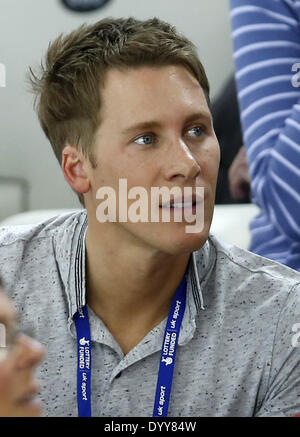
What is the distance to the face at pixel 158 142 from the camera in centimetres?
73

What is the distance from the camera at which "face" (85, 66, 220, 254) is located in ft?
2.39

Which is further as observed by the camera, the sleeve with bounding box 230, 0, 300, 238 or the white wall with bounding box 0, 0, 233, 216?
the white wall with bounding box 0, 0, 233, 216

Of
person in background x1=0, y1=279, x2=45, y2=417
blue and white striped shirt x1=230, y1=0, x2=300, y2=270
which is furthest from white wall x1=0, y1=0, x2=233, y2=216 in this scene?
person in background x1=0, y1=279, x2=45, y2=417

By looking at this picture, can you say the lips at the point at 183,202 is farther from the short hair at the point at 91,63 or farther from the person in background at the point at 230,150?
the person in background at the point at 230,150

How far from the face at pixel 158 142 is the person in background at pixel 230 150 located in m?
0.56

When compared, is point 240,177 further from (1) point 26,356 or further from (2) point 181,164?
(1) point 26,356

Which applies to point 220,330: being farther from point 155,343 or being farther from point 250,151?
point 250,151

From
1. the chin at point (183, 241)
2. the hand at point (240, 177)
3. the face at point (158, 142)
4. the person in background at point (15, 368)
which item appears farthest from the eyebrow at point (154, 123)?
the hand at point (240, 177)

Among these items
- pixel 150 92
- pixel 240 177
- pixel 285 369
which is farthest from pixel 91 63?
pixel 240 177

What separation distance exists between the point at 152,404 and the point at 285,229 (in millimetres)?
283

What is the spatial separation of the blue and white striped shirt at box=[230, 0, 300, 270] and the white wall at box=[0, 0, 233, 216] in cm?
43

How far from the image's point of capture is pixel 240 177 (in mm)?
1347

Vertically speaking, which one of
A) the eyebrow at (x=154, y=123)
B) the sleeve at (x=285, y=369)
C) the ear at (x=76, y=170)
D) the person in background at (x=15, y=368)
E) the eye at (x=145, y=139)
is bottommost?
the sleeve at (x=285, y=369)

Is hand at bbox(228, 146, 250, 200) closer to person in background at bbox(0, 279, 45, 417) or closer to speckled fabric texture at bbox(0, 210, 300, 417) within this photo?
speckled fabric texture at bbox(0, 210, 300, 417)
